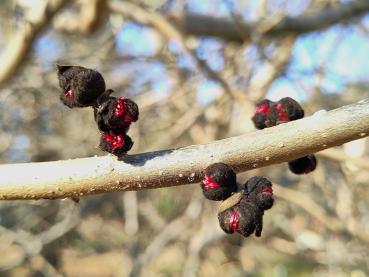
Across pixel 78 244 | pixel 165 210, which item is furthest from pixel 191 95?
pixel 78 244

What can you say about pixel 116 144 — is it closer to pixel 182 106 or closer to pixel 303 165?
pixel 303 165

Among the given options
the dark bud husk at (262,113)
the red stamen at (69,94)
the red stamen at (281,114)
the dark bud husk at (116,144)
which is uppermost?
the dark bud husk at (262,113)

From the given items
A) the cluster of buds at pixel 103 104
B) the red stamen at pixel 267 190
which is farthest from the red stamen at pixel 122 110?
the red stamen at pixel 267 190

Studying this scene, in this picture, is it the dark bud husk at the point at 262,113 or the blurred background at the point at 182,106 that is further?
the blurred background at the point at 182,106

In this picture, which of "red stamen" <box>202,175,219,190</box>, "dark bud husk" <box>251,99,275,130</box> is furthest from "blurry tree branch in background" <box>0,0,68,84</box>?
"red stamen" <box>202,175,219,190</box>

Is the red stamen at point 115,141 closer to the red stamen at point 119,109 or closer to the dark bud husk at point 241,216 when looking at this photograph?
the red stamen at point 119,109

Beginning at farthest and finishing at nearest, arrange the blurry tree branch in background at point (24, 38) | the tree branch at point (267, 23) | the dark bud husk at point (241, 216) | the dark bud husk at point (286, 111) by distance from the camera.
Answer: the tree branch at point (267, 23)
the blurry tree branch in background at point (24, 38)
the dark bud husk at point (286, 111)
the dark bud husk at point (241, 216)
